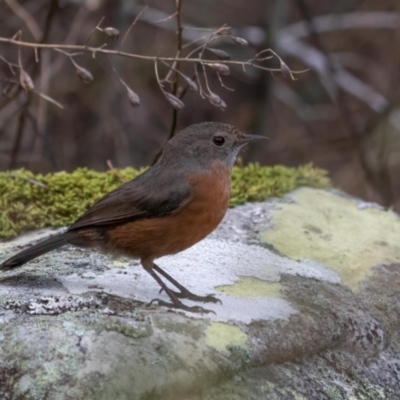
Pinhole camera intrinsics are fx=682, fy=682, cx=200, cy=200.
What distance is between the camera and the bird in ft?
10.5

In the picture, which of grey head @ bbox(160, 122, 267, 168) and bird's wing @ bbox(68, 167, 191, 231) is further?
grey head @ bbox(160, 122, 267, 168)

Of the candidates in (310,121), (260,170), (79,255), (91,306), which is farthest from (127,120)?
(91,306)

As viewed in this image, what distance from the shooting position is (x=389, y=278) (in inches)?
142

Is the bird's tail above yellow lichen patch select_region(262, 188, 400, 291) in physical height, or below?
below

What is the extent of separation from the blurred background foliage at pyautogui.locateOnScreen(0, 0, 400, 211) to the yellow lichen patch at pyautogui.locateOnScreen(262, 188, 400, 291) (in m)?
2.35

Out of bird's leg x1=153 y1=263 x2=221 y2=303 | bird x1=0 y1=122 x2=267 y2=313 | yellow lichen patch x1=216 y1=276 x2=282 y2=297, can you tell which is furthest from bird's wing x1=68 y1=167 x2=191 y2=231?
yellow lichen patch x1=216 y1=276 x2=282 y2=297

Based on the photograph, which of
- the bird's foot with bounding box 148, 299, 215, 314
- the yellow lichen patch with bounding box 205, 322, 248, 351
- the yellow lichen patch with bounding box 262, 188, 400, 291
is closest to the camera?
the yellow lichen patch with bounding box 205, 322, 248, 351

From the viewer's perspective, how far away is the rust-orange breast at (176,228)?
318cm

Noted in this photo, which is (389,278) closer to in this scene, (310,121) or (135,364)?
(135,364)

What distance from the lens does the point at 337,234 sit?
3.98 meters

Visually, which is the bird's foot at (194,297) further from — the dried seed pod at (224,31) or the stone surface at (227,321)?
the dried seed pod at (224,31)

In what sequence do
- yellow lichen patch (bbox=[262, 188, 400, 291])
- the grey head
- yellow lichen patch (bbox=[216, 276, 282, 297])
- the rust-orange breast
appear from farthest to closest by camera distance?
yellow lichen patch (bbox=[262, 188, 400, 291]), the grey head, the rust-orange breast, yellow lichen patch (bbox=[216, 276, 282, 297])

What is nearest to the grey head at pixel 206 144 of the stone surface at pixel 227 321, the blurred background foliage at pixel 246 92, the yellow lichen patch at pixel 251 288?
the stone surface at pixel 227 321

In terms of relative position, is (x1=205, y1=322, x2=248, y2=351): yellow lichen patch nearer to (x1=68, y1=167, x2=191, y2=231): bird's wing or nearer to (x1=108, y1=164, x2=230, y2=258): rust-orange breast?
(x1=108, y1=164, x2=230, y2=258): rust-orange breast
